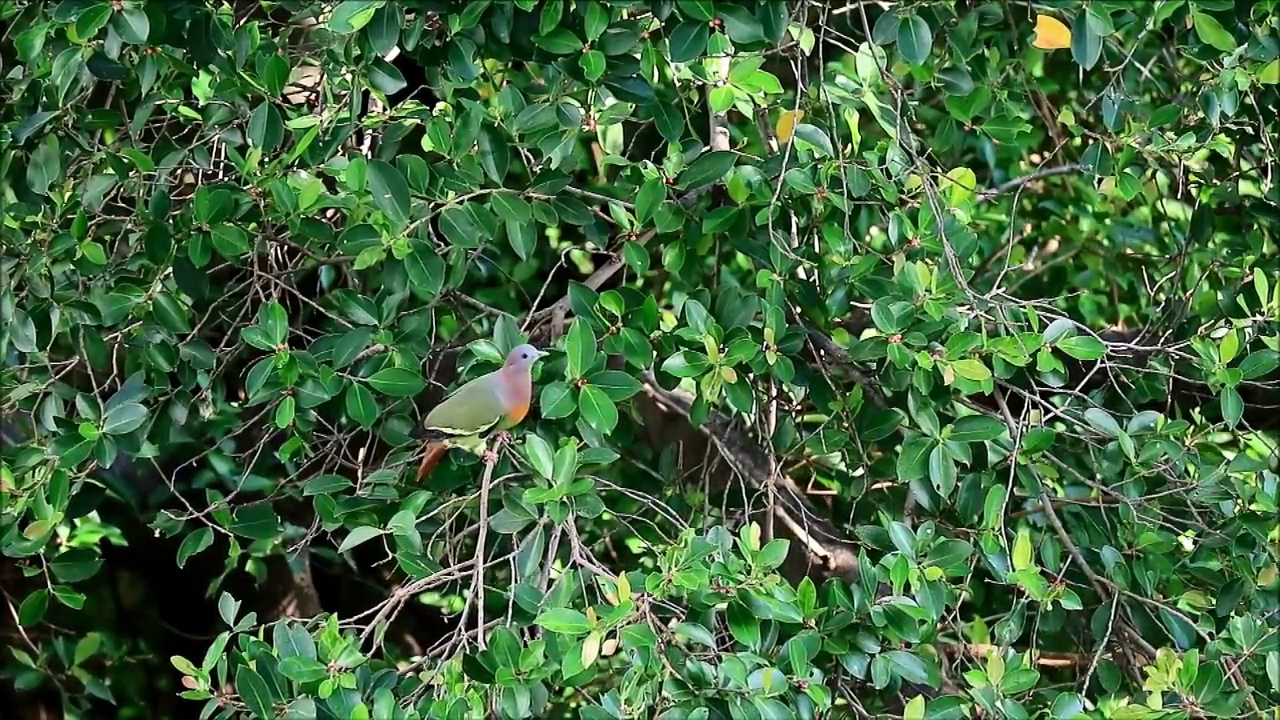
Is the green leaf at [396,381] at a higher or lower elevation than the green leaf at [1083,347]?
lower

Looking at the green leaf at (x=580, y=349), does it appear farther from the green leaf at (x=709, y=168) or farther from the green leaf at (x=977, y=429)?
the green leaf at (x=977, y=429)

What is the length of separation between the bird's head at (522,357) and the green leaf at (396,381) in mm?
100

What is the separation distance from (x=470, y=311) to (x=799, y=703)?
2.25 feet

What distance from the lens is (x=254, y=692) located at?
0.99 metres

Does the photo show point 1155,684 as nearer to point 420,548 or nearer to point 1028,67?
point 420,548

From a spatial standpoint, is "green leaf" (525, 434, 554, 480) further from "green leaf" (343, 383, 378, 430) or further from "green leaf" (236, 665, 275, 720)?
"green leaf" (236, 665, 275, 720)

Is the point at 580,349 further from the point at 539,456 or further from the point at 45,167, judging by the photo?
the point at 45,167

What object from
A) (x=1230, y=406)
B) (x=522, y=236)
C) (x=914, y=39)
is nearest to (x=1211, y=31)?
(x=914, y=39)

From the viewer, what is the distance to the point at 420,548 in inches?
43.7

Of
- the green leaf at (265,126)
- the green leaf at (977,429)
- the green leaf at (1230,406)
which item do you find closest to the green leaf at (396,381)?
the green leaf at (265,126)

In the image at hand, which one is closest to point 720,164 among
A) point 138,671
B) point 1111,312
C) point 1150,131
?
point 1150,131

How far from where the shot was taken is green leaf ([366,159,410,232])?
1.05 meters

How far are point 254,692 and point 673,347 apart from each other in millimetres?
541

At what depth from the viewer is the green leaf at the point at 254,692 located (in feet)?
3.25
